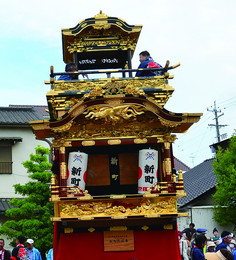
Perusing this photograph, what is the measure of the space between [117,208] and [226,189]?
1470cm

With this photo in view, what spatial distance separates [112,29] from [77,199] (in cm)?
713

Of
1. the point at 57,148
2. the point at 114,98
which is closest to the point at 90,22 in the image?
the point at 114,98

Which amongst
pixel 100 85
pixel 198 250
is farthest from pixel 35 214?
pixel 198 250

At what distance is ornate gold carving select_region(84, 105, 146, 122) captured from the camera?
628 inches

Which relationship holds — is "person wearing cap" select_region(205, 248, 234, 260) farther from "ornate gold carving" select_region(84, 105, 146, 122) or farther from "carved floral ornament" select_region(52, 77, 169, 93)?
"carved floral ornament" select_region(52, 77, 169, 93)

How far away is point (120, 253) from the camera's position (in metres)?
15.8

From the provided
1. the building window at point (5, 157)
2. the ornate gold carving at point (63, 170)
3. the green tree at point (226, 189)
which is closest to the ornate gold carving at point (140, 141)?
the ornate gold carving at point (63, 170)

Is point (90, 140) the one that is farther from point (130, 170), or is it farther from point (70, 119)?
point (130, 170)

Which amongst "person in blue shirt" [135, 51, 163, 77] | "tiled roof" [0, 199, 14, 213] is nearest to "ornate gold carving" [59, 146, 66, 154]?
"person in blue shirt" [135, 51, 163, 77]

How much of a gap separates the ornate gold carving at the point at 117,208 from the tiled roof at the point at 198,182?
62.5 feet

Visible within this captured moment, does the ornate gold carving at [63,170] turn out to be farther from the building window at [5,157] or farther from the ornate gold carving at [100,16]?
the building window at [5,157]

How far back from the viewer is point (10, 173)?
29641 millimetres

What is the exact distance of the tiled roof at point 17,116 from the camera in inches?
1187

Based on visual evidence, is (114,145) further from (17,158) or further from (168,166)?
(17,158)
